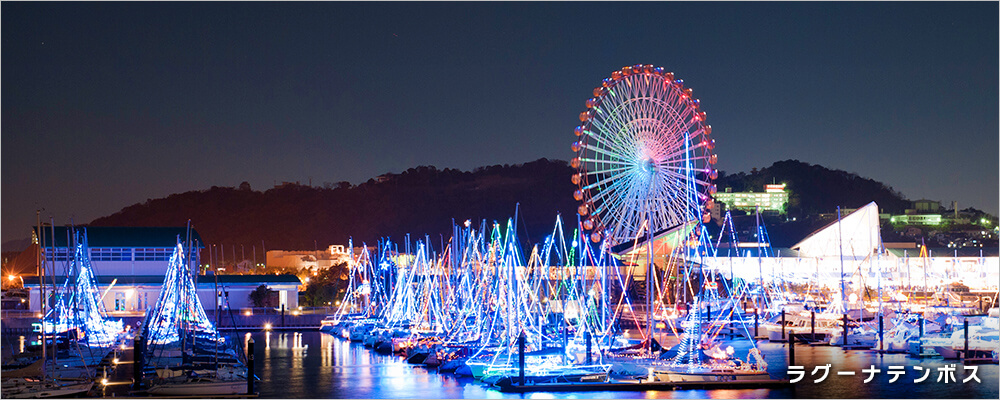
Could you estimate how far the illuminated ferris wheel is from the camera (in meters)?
58.5

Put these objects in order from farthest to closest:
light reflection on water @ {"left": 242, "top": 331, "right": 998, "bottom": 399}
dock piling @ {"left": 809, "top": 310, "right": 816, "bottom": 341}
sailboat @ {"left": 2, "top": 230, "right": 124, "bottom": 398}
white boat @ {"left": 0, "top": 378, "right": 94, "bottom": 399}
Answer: dock piling @ {"left": 809, "top": 310, "right": 816, "bottom": 341} → light reflection on water @ {"left": 242, "top": 331, "right": 998, "bottom": 399} → sailboat @ {"left": 2, "top": 230, "right": 124, "bottom": 398} → white boat @ {"left": 0, "top": 378, "right": 94, "bottom": 399}

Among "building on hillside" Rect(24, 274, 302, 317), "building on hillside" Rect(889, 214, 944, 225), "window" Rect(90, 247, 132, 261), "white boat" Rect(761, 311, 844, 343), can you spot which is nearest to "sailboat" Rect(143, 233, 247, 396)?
"building on hillside" Rect(24, 274, 302, 317)

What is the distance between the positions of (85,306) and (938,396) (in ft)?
112

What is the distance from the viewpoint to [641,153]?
193 feet

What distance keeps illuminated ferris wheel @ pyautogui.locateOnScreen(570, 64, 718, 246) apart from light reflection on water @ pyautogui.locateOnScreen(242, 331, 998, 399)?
10433 millimetres

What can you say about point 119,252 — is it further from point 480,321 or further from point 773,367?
point 773,367

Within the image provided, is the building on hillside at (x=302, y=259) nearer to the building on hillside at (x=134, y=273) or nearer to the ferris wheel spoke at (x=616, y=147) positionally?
the building on hillside at (x=134, y=273)

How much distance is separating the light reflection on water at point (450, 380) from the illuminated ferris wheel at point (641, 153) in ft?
34.2

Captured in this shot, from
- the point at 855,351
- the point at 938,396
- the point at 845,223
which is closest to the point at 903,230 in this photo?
the point at 845,223

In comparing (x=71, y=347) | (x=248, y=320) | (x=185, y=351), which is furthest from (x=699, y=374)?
(x=248, y=320)

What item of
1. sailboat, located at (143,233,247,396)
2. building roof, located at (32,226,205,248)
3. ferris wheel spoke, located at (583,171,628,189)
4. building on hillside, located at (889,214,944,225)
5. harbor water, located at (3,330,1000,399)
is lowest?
harbor water, located at (3,330,1000,399)

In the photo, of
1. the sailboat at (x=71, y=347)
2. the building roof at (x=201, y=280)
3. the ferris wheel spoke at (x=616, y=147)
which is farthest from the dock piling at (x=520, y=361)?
the building roof at (x=201, y=280)

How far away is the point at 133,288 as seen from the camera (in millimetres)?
64188

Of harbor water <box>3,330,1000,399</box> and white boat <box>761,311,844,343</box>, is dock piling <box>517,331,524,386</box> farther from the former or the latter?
white boat <box>761,311,844,343</box>
